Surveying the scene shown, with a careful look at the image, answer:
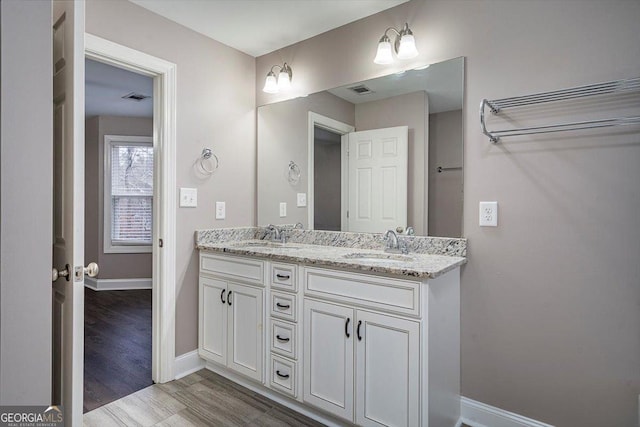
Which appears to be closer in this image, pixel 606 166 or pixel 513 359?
pixel 606 166

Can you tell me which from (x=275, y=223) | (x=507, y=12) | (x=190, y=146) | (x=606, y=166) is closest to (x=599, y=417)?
(x=606, y=166)

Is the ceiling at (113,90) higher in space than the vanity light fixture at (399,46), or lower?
higher

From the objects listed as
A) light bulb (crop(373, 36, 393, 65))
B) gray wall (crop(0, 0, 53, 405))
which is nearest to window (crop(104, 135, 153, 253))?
light bulb (crop(373, 36, 393, 65))

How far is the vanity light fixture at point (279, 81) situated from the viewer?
271cm

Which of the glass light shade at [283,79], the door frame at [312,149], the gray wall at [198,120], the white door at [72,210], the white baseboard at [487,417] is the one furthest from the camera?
the glass light shade at [283,79]

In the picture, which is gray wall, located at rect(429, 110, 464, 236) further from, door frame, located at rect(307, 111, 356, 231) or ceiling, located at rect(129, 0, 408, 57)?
ceiling, located at rect(129, 0, 408, 57)

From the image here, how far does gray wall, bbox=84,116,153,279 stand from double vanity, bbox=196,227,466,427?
3.00m

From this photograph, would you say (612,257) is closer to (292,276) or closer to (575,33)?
(575,33)

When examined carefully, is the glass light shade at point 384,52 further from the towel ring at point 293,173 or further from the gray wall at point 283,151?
the towel ring at point 293,173

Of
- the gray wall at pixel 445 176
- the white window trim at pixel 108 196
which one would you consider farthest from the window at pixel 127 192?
the gray wall at pixel 445 176

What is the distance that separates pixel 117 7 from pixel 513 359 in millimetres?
2903

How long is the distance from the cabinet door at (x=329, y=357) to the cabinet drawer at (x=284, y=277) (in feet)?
0.44

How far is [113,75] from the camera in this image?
135 inches

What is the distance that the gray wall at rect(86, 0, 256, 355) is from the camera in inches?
90.3
